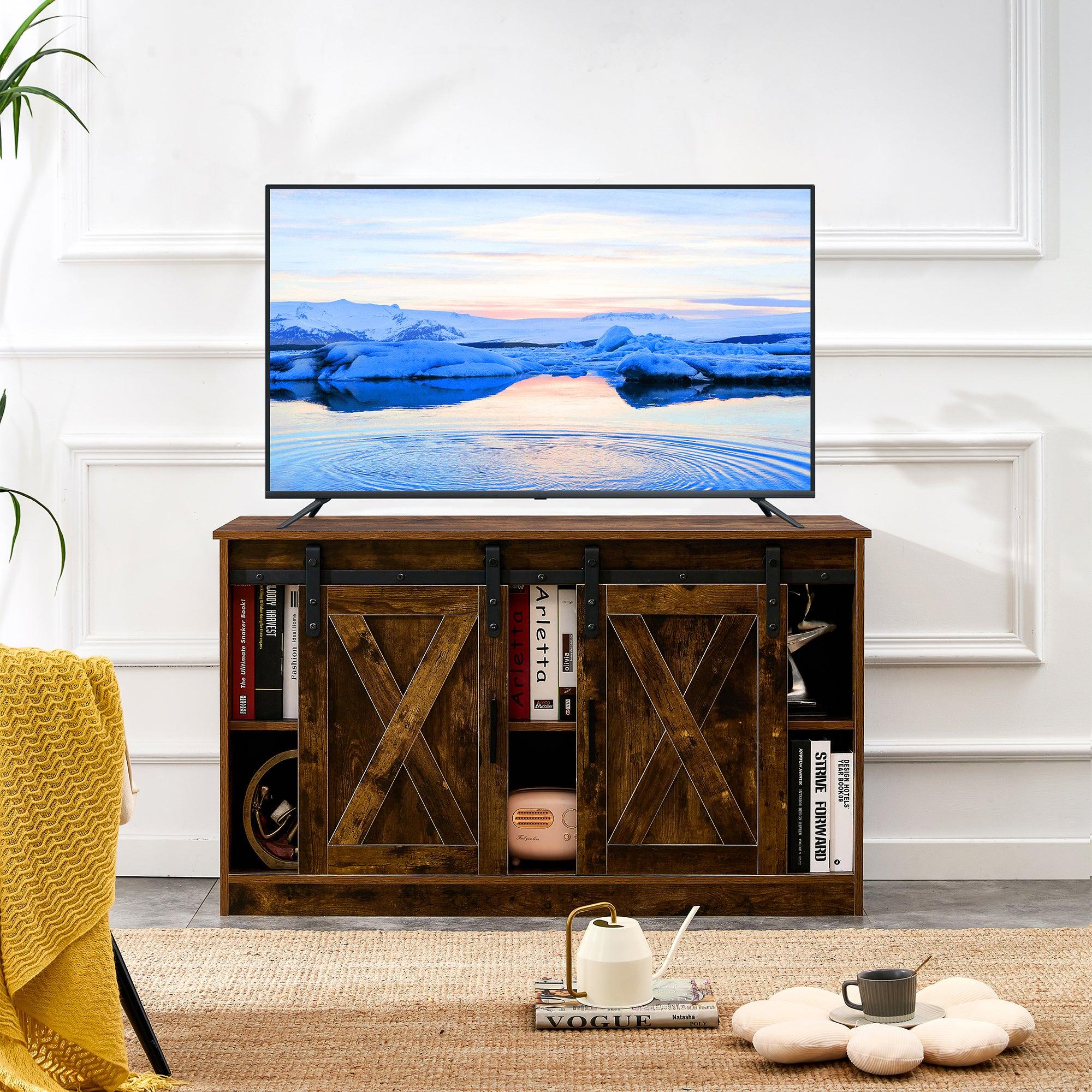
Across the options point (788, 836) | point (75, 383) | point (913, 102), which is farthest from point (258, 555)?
point (913, 102)

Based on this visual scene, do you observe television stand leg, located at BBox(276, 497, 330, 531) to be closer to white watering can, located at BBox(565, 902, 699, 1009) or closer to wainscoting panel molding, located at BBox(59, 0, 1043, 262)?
wainscoting panel molding, located at BBox(59, 0, 1043, 262)

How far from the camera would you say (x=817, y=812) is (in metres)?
2.53

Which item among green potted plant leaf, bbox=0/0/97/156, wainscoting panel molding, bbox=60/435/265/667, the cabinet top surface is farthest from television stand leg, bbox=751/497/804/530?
green potted plant leaf, bbox=0/0/97/156

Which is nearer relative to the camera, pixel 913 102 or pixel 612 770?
pixel 612 770

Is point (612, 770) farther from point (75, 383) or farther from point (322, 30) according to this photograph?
point (322, 30)

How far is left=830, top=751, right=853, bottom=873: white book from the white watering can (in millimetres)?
809

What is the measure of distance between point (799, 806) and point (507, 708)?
2.26 ft

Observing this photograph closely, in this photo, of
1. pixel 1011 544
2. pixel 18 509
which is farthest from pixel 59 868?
pixel 1011 544

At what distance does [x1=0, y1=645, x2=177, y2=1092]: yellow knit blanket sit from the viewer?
1.46m

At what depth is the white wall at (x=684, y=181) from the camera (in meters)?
2.84

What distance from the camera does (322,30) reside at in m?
2.83

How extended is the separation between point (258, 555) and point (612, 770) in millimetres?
909

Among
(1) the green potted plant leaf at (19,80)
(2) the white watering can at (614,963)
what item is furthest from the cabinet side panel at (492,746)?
(1) the green potted plant leaf at (19,80)

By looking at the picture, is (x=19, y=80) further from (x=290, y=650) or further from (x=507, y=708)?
(x=507, y=708)
